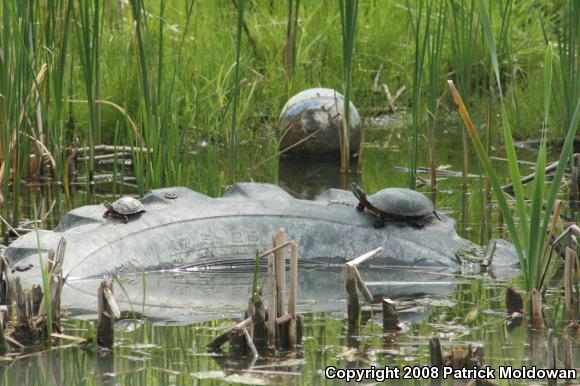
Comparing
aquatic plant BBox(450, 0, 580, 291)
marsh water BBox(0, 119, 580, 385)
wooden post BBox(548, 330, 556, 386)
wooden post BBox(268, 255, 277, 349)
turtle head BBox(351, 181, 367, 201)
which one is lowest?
marsh water BBox(0, 119, 580, 385)

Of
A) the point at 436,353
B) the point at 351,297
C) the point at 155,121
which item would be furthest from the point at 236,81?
the point at 436,353

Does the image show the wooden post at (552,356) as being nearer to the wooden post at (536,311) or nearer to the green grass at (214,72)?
the wooden post at (536,311)

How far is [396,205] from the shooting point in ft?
13.7

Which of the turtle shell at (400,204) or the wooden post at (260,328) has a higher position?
the turtle shell at (400,204)

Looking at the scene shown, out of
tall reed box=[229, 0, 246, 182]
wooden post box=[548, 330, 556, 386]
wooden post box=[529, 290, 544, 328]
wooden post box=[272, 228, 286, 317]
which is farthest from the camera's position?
tall reed box=[229, 0, 246, 182]

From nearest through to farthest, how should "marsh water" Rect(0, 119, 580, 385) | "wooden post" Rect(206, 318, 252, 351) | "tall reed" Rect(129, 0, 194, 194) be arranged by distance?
1. "marsh water" Rect(0, 119, 580, 385)
2. "wooden post" Rect(206, 318, 252, 351)
3. "tall reed" Rect(129, 0, 194, 194)

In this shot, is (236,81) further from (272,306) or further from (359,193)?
(272,306)

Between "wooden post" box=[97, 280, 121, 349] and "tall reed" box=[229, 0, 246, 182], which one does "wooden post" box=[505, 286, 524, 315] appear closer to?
"wooden post" box=[97, 280, 121, 349]

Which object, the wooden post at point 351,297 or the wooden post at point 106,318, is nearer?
the wooden post at point 106,318

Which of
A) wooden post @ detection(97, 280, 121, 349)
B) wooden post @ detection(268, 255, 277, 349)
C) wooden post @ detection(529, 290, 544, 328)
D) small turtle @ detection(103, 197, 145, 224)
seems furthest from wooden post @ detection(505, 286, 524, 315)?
small turtle @ detection(103, 197, 145, 224)

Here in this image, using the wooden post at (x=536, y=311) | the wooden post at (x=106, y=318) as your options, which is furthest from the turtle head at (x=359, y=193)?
the wooden post at (x=106, y=318)

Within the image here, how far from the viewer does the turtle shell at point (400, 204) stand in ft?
13.6

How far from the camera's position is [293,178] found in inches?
246

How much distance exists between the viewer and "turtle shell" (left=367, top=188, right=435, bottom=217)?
13.6ft
